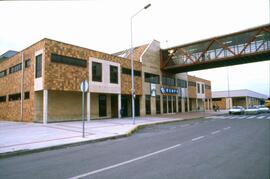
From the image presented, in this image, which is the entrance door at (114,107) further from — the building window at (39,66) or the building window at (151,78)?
the building window at (39,66)

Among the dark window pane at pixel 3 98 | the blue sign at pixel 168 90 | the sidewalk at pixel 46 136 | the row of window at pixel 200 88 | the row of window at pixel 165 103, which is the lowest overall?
the sidewalk at pixel 46 136

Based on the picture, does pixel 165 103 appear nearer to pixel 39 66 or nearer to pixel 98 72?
pixel 98 72

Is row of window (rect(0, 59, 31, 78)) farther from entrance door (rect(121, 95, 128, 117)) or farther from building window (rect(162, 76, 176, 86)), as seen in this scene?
building window (rect(162, 76, 176, 86))

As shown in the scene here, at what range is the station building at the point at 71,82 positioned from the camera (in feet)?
66.9

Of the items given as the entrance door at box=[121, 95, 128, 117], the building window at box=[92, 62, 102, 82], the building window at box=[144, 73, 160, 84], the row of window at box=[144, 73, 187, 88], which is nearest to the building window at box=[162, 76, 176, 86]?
the row of window at box=[144, 73, 187, 88]

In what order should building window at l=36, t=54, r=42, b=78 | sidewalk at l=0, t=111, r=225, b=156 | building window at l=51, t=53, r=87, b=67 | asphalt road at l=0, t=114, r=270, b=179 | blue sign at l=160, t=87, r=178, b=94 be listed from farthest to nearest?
blue sign at l=160, t=87, r=178, b=94
building window at l=36, t=54, r=42, b=78
building window at l=51, t=53, r=87, b=67
sidewalk at l=0, t=111, r=225, b=156
asphalt road at l=0, t=114, r=270, b=179

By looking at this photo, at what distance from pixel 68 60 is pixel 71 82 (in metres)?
2.41

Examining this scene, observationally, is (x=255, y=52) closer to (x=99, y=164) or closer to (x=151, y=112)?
(x=151, y=112)

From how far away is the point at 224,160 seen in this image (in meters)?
5.95

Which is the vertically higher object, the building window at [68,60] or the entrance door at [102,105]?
the building window at [68,60]

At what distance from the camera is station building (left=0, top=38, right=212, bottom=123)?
20391mm

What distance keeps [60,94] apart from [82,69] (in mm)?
3879

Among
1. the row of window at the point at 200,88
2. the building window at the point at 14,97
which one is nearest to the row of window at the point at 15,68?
the building window at the point at 14,97

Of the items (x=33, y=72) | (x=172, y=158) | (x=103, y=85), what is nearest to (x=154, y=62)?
(x=103, y=85)
